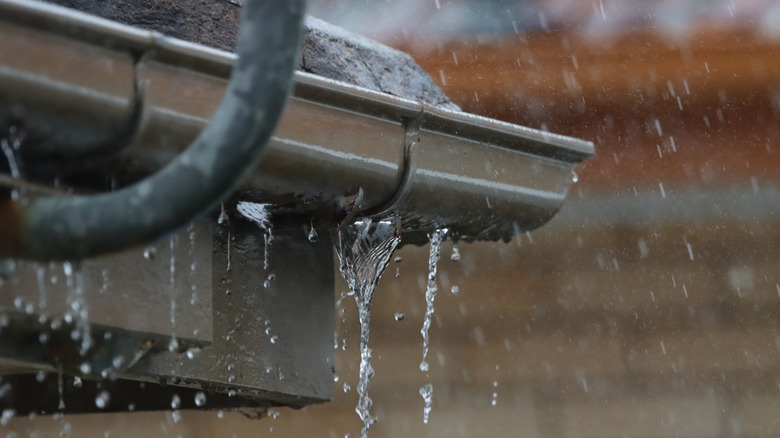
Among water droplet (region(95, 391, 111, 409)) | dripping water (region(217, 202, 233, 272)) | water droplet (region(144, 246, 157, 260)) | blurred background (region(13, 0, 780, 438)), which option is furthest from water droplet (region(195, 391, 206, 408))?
blurred background (region(13, 0, 780, 438))

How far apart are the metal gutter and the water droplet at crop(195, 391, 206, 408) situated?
1.70 feet

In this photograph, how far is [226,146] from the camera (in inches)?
40.2

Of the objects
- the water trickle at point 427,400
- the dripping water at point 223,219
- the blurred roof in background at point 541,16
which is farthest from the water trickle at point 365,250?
the water trickle at point 427,400

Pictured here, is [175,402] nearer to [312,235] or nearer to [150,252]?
[312,235]

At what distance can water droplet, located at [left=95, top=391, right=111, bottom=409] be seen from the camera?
209 centimetres

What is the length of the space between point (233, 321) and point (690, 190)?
144 inches

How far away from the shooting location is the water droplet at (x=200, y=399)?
6.98ft

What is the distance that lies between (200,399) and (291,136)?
2.85 ft

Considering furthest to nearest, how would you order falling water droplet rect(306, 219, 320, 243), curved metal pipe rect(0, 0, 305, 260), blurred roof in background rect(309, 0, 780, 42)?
blurred roof in background rect(309, 0, 780, 42), falling water droplet rect(306, 219, 320, 243), curved metal pipe rect(0, 0, 305, 260)

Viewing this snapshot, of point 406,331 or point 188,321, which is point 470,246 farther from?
point 188,321

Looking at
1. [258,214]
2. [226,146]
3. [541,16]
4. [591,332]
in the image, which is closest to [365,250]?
[258,214]

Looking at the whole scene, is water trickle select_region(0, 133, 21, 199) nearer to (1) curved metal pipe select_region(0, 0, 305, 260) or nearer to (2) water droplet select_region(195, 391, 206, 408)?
(1) curved metal pipe select_region(0, 0, 305, 260)

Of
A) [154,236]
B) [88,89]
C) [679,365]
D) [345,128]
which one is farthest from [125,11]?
[679,365]

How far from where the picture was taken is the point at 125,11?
177 centimetres
